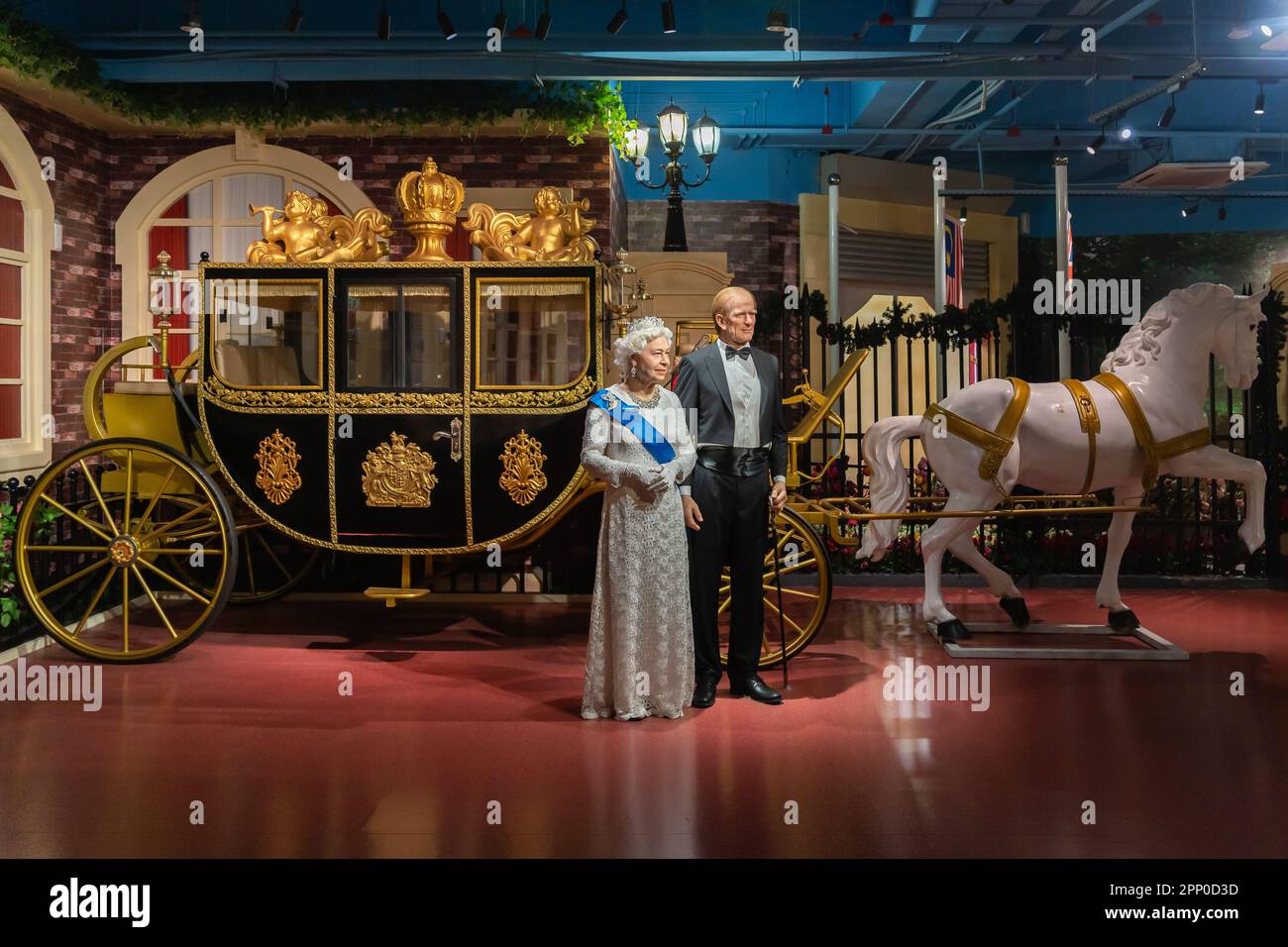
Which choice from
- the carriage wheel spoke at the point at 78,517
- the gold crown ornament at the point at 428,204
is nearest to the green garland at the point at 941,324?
the gold crown ornament at the point at 428,204

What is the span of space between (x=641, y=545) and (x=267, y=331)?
2.63m

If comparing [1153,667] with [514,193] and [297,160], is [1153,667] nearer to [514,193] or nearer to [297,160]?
[514,193]

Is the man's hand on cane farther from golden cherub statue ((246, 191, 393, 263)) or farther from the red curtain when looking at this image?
the red curtain

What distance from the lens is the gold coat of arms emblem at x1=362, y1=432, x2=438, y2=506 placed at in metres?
5.95

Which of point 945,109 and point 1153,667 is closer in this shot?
point 1153,667

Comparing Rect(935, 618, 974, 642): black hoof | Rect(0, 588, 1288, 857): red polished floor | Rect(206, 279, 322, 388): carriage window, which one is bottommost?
Rect(0, 588, 1288, 857): red polished floor

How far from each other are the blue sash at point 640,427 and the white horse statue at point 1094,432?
5.21ft

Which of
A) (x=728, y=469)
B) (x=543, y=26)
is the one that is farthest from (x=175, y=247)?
(x=728, y=469)

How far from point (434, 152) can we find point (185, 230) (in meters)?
1.86

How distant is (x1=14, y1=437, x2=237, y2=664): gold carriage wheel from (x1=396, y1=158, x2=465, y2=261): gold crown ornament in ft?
5.28

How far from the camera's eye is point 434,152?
837 centimetres

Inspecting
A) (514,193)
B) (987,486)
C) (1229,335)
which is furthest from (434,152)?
(1229,335)

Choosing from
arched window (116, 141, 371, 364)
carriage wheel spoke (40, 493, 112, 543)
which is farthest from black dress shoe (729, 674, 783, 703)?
arched window (116, 141, 371, 364)

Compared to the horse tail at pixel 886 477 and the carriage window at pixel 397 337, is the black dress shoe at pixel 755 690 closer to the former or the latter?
the horse tail at pixel 886 477
